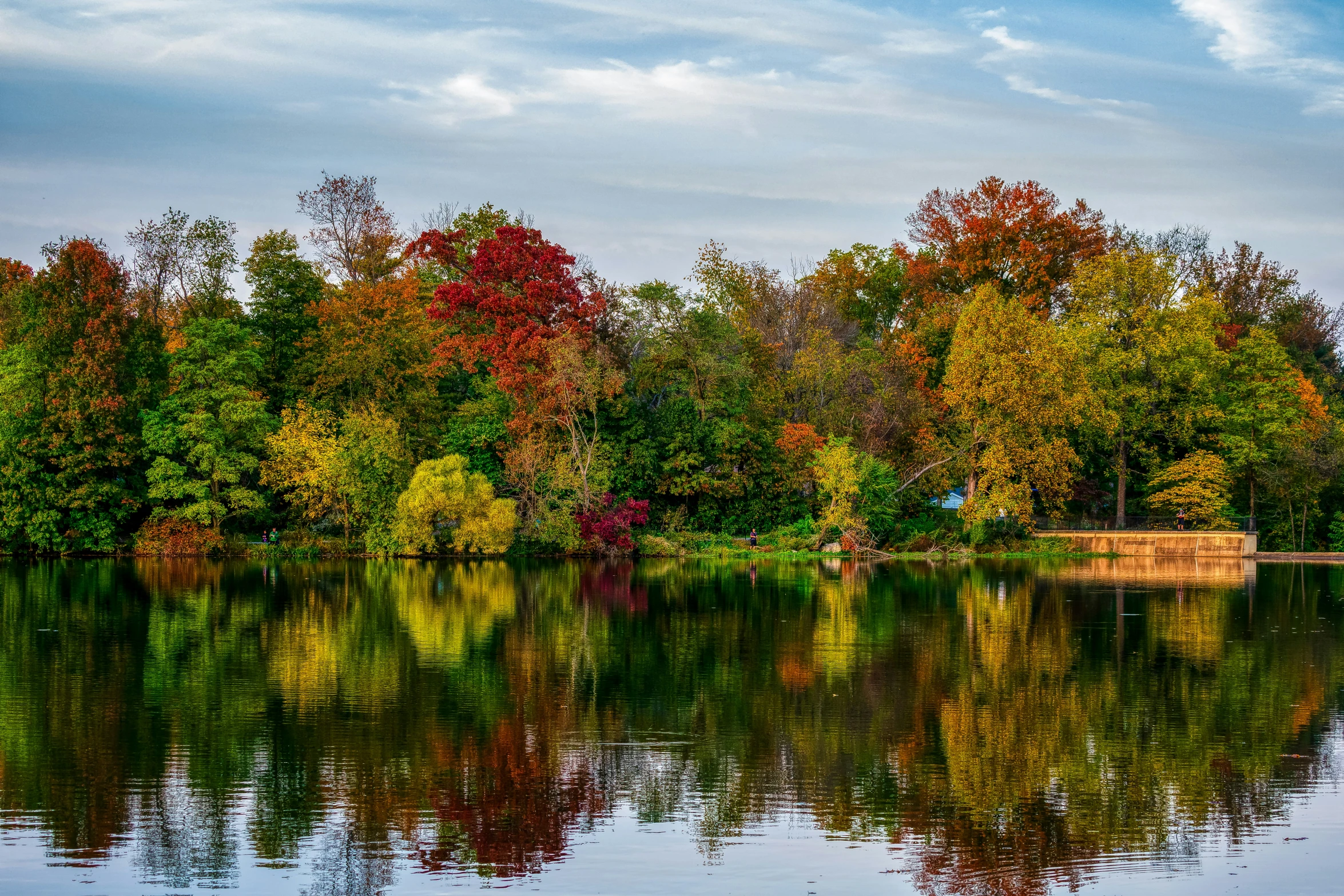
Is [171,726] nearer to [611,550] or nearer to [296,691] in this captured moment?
[296,691]

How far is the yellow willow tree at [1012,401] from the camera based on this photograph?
1943 inches

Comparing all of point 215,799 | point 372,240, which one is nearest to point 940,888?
point 215,799

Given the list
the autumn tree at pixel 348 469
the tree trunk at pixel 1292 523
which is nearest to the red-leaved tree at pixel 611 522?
the autumn tree at pixel 348 469

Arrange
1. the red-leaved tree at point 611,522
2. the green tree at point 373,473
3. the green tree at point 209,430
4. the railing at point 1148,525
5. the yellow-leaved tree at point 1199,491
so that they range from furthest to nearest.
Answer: the railing at point 1148,525
the yellow-leaved tree at point 1199,491
the red-leaved tree at point 611,522
the green tree at point 373,473
the green tree at point 209,430

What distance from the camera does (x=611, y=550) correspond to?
158 ft

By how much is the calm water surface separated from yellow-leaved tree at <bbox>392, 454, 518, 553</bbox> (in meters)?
20.4

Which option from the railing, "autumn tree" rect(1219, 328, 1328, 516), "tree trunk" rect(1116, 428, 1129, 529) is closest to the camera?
the railing

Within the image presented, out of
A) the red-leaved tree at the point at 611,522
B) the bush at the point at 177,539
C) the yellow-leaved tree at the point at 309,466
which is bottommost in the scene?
the bush at the point at 177,539

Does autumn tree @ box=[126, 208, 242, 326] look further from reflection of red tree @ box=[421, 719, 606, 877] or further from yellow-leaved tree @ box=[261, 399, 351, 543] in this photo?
reflection of red tree @ box=[421, 719, 606, 877]

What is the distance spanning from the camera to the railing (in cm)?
5191

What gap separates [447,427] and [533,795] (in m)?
40.6

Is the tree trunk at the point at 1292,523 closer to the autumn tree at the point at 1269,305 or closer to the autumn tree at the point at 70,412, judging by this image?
the autumn tree at the point at 1269,305

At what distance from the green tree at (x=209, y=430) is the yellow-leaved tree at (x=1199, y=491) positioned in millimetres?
35655

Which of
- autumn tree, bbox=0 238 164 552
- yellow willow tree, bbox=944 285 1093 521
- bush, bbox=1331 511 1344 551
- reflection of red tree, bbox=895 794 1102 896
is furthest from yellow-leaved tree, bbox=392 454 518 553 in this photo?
bush, bbox=1331 511 1344 551
